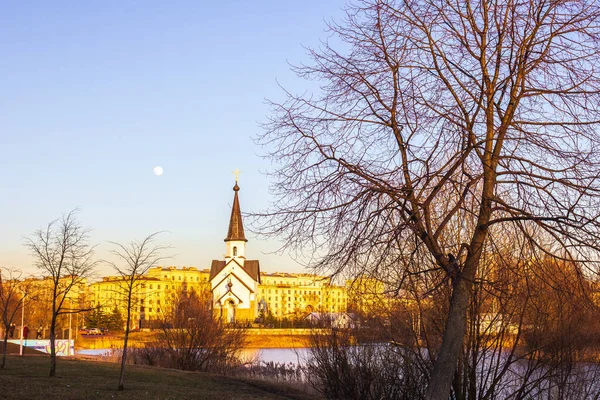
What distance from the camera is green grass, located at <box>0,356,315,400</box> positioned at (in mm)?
16844

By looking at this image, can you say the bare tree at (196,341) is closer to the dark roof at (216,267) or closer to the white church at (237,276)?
the white church at (237,276)

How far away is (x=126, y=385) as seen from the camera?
19.7m

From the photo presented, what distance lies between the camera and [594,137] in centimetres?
873

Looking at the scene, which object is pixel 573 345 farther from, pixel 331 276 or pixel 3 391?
pixel 3 391

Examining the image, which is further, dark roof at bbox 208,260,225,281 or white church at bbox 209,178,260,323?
dark roof at bbox 208,260,225,281

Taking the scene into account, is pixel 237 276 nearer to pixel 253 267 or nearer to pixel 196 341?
pixel 253 267

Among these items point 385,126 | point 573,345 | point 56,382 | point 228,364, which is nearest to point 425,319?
point 573,345

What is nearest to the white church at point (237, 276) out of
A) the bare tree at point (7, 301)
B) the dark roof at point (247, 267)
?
the dark roof at point (247, 267)

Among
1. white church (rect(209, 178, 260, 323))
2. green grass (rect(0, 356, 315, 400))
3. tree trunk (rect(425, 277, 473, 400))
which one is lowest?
green grass (rect(0, 356, 315, 400))

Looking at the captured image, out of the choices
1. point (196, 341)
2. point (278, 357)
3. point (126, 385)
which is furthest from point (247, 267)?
point (126, 385)

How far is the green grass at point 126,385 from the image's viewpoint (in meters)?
16.8

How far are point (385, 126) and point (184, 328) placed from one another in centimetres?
2458

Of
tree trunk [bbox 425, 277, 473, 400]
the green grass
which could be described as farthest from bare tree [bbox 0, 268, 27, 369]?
tree trunk [bbox 425, 277, 473, 400]

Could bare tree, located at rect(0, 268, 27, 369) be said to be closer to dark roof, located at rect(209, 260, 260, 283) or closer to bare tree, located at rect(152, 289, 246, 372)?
bare tree, located at rect(152, 289, 246, 372)
